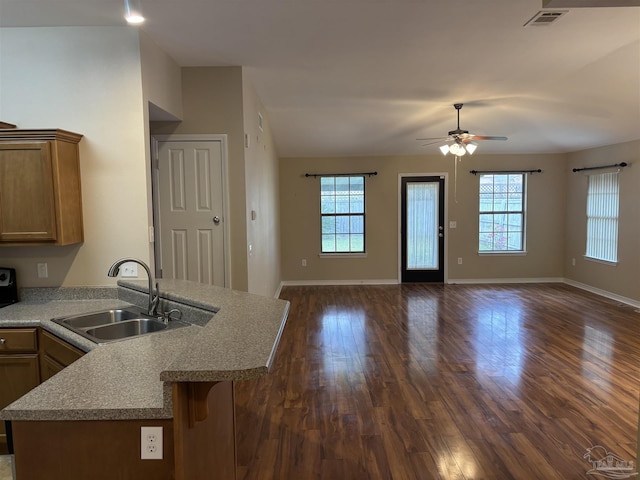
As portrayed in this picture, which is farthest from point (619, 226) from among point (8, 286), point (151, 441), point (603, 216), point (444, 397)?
Answer: point (8, 286)

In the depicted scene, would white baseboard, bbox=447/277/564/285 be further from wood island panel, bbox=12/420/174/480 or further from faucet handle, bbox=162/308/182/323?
wood island panel, bbox=12/420/174/480

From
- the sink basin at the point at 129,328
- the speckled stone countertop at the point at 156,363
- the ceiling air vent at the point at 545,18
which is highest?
the ceiling air vent at the point at 545,18

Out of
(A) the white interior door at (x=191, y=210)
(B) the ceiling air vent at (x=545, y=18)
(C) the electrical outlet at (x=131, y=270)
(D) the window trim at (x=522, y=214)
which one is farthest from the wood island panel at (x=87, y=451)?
(D) the window trim at (x=522, y=214)

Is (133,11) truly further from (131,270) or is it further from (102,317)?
(102,317)

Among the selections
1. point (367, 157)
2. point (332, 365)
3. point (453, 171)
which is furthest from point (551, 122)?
point (332, 365)

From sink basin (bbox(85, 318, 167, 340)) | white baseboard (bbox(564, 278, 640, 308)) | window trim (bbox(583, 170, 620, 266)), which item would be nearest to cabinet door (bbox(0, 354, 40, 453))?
sink basin (bbox(85, 318, 167, 340))

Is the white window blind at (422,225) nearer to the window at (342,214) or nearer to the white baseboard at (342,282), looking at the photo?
the white baseboard at (342,282)

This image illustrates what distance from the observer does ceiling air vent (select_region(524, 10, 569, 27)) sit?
2.72m

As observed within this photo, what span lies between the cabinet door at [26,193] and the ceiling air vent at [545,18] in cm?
327

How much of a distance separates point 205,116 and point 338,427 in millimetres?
2775

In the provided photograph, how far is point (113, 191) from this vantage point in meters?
2.85

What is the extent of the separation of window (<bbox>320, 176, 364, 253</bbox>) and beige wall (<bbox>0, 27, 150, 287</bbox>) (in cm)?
508

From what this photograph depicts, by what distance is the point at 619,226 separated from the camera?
6.22 meters

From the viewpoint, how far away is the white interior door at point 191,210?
3730mm
